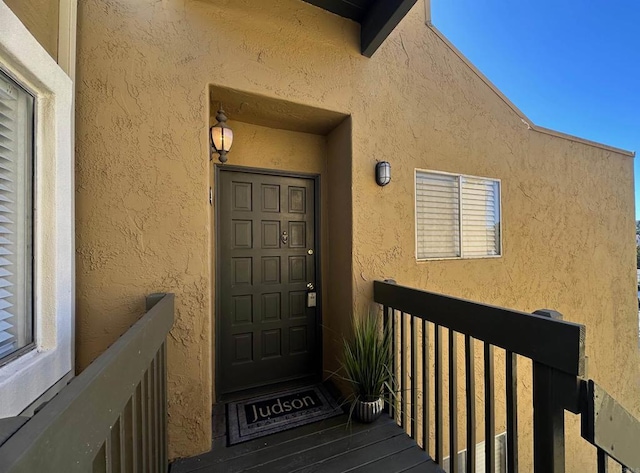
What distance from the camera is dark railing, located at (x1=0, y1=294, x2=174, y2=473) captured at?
1.68ft

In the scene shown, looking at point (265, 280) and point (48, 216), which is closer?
point (48, 216)

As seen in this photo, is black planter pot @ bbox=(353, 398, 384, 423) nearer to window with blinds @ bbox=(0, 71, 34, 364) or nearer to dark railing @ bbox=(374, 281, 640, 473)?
dark railing @ bbox=(374, 281, 640, 473)

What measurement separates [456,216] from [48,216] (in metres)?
3.81

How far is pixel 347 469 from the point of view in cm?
191

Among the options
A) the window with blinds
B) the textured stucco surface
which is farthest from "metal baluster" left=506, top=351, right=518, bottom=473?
the window with blinds

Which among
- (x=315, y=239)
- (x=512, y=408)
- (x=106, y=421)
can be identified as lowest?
(x=512, y=408)

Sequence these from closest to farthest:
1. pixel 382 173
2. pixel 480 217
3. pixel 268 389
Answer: pixel 382 173
pixel 268 389
pixel 480 217

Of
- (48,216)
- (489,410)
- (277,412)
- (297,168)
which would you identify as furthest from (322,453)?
(297,168)

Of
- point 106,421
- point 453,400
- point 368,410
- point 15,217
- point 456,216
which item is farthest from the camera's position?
point 456,216

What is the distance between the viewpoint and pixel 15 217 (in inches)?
56.2

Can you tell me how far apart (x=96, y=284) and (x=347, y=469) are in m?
2.24

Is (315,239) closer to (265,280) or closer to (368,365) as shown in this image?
(265,280)

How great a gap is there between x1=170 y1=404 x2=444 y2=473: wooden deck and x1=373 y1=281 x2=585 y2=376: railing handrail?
1048 millimetres

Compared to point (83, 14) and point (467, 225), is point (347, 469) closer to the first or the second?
point (467, 225)
